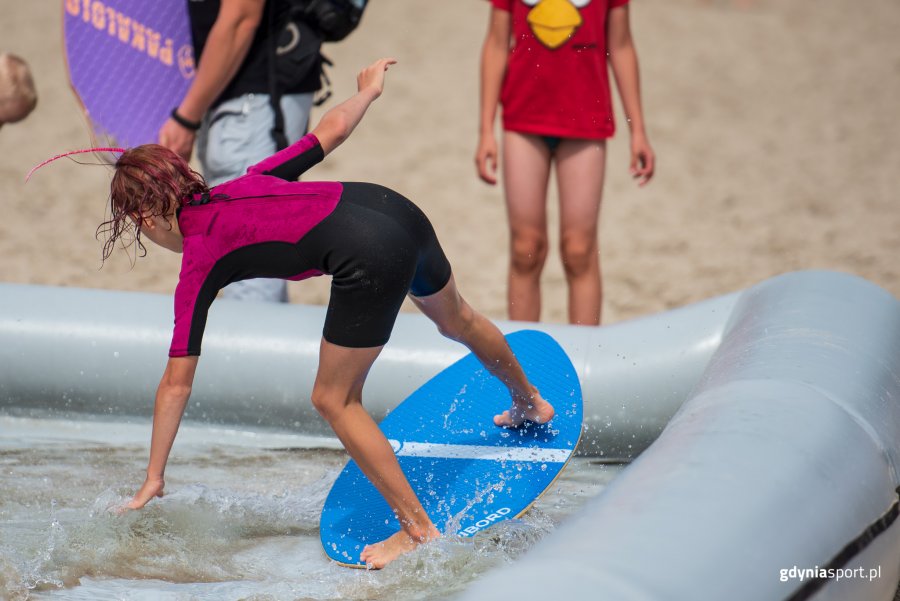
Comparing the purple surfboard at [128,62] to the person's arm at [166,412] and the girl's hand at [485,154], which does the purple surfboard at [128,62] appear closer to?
the girl's hand at [485,154]

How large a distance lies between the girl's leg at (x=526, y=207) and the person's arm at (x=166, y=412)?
1485mm

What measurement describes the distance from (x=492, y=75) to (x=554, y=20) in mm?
257

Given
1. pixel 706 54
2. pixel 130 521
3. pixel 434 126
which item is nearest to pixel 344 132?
pixel 130 521

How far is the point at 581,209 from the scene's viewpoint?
348cm

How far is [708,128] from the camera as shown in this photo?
671 cm

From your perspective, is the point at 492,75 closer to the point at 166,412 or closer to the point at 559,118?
the point at 559,118

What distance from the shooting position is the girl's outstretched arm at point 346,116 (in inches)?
98.0

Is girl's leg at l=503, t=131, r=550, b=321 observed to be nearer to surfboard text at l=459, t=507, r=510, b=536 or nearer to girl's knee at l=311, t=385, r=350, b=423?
surfboard text at l=459, t=507, r=510, b=536

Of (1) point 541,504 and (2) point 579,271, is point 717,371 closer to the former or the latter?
(1) point 541,504

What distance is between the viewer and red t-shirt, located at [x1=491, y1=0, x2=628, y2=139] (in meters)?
3.42

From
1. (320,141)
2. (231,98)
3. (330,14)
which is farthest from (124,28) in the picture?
(320,141)

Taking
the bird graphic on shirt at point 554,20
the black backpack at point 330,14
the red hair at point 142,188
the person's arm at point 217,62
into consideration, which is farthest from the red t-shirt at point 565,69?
the red hair at point 142,188

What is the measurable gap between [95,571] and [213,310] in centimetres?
103

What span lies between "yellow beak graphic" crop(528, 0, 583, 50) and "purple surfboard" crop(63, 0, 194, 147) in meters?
1.03
